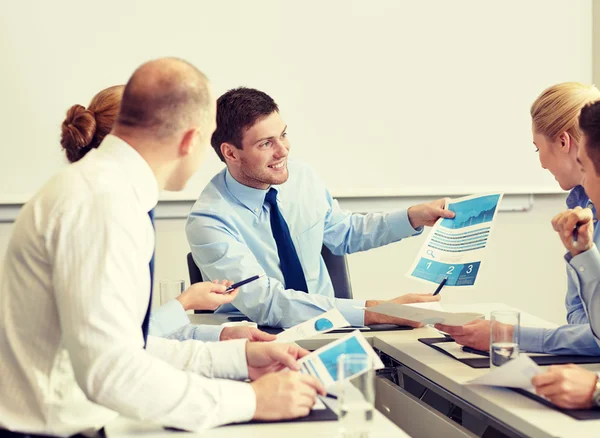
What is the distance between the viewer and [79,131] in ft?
7.36

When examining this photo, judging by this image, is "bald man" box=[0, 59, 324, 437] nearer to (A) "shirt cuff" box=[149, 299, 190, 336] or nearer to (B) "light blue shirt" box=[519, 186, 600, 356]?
(A) "shirt cuff" box=[149, 299, 190, 336]

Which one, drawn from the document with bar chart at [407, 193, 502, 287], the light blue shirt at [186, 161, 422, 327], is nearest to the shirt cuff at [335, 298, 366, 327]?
the light blue shirt at [186, 161, 422, 327]

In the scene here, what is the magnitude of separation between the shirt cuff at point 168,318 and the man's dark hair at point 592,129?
1.17m

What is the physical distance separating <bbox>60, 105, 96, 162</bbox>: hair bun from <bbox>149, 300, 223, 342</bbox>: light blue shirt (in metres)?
0.50

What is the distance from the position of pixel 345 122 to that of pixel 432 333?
1.98m

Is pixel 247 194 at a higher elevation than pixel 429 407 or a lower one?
higher

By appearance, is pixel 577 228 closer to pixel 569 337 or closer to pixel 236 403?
pixel 569 337

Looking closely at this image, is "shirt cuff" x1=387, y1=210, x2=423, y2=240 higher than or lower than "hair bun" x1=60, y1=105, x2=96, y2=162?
lower

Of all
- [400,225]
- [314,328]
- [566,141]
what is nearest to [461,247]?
[566,141]

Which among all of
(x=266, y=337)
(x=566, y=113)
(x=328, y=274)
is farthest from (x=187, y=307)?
(x=566, y=113)

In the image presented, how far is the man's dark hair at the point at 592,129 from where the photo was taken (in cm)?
186

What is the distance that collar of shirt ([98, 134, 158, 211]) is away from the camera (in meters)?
1.57

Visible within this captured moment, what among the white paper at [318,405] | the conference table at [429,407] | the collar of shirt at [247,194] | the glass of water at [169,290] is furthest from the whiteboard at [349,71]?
the white paper at [318,405]

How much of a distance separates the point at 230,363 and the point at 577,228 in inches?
37.0
